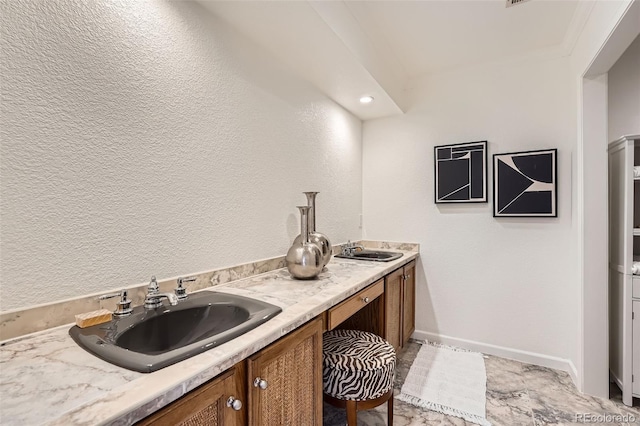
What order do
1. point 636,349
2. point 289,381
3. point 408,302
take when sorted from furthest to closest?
1. point 408,302
2. point 636,349
3. point 289,381

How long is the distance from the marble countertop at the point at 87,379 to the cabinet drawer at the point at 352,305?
0.97 ft

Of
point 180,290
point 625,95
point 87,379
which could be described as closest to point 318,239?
point 180,290

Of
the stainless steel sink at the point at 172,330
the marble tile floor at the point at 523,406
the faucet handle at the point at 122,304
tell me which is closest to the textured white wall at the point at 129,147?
the faucet handle at the point at 122,304

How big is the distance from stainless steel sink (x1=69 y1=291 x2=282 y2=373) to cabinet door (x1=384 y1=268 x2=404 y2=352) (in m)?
1.18

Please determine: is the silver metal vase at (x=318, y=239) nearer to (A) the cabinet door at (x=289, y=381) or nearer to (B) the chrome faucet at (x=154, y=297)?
(A) the cabinet door at (x=289, y=381)

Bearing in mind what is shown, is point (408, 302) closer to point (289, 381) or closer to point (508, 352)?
point (508, 352)

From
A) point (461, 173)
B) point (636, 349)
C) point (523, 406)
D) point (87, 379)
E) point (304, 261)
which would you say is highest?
point (461, 173)

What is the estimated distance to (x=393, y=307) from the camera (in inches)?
89.6

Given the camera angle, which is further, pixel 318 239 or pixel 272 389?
pixel 318 239

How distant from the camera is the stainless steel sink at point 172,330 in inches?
31.2

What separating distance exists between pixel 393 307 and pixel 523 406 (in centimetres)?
97

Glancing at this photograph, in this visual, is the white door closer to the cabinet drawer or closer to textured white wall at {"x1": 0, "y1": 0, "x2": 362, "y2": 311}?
the cabinet drawer

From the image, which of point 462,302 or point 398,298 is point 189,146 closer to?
point 398,298

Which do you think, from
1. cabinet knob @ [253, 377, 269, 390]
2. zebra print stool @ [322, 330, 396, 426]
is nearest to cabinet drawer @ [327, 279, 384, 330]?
zebra print stool @ [322, 330, 396, 426]
